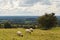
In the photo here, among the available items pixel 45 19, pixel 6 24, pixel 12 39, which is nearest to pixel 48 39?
pixel 12 39

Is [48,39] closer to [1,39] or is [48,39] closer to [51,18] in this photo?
[1,39]

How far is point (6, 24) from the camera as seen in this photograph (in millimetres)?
75438

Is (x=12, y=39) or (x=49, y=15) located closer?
(x=12, y=39)

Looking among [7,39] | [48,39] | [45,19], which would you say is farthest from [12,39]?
[45,19]

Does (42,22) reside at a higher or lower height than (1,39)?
lower

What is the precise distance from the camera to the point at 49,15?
71.7m

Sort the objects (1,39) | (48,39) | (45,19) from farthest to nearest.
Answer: (45,19), (48,39), (1,39)

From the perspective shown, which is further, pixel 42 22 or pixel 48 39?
pixel 42 22

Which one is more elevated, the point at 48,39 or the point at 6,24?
the point at 48,39

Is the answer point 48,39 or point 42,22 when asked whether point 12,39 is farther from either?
point 42,22

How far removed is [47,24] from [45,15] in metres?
4.14

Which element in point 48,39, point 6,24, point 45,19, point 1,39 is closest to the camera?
point 1,39

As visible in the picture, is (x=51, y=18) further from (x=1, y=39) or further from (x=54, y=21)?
(x=1, y=39)

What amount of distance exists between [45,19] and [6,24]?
15613 mm
